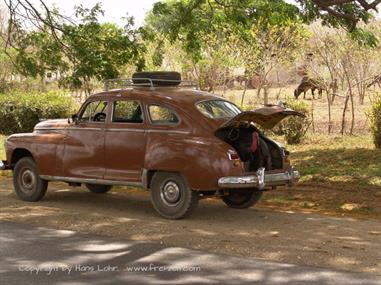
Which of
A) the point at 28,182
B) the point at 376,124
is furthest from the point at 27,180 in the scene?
the point at 376,124

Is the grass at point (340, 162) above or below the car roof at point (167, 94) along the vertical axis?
below

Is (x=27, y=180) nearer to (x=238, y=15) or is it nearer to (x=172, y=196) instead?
(x=172, y=196)

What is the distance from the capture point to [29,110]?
21688 millimetres

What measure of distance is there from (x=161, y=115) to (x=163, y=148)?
0.67 metres

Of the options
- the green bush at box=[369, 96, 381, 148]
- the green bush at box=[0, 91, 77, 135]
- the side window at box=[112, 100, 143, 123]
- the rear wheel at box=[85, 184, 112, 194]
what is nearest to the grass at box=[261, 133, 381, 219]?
the green bush at box=[369, 96, 381, 148]

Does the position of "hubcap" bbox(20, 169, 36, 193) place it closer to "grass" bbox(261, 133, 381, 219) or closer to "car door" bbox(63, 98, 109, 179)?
"car door" bbox(63, 98, 109, 179)

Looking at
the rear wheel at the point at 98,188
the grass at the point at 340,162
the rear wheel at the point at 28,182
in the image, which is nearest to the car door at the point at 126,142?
the rear wheel at the point at 28,182

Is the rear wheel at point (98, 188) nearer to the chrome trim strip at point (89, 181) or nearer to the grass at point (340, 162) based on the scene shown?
the chrome trim strip at point (89, 181)

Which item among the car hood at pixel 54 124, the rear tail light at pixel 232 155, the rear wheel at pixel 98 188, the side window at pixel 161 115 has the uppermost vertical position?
the side window at pixel 161 115

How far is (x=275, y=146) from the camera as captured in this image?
903cm

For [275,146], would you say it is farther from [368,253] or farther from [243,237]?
[368,253]

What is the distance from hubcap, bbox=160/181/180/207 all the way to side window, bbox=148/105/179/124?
Answer: 903mm

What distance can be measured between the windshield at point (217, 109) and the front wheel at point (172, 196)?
105 cm

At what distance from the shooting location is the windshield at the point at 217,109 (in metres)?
8.87
